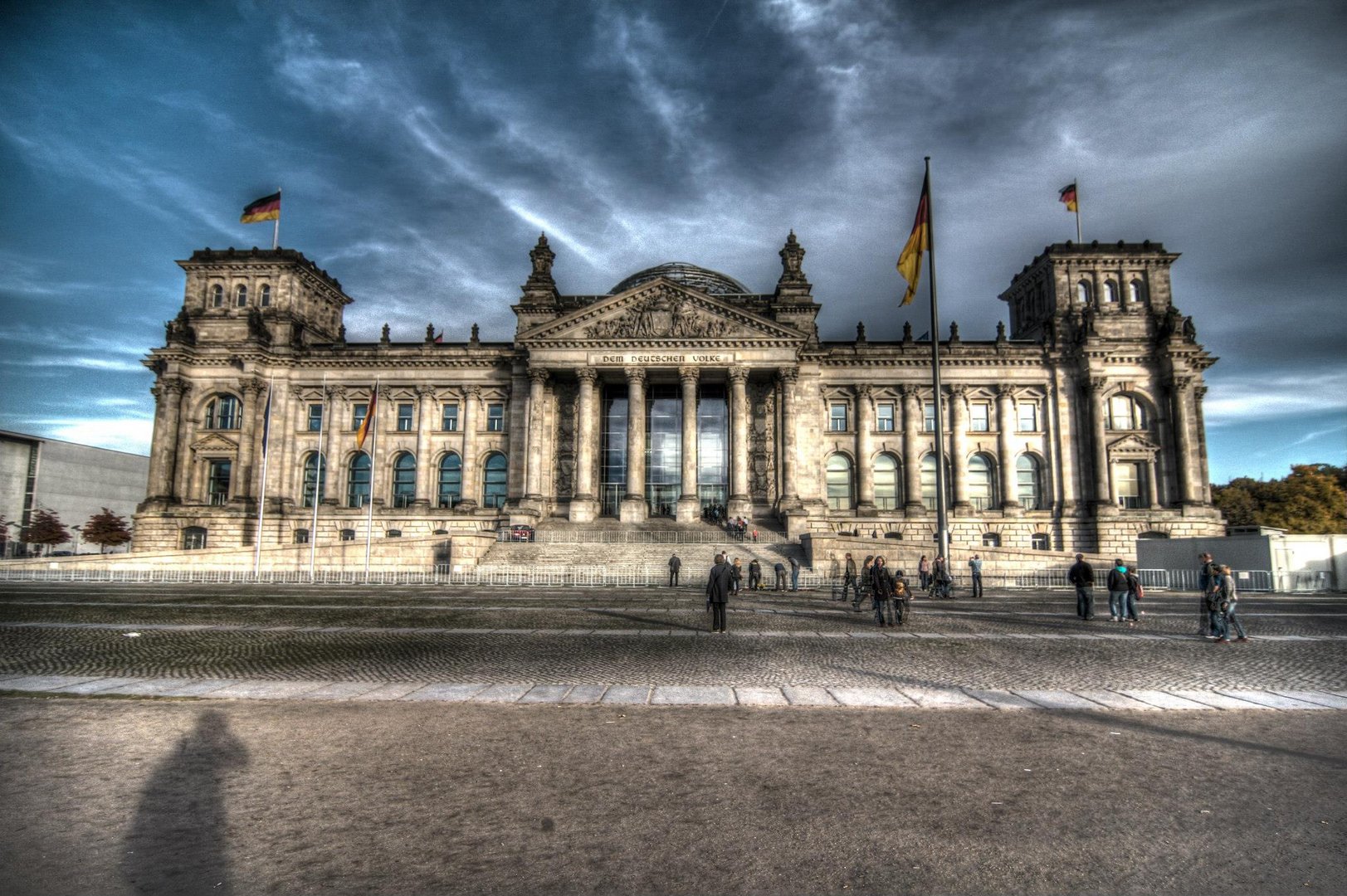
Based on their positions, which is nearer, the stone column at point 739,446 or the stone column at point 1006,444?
the stone column at point 739,446

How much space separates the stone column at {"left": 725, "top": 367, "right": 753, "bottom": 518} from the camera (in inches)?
1897

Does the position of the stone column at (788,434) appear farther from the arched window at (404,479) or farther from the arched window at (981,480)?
the arched window at (404,479)

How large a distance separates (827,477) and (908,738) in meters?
49.3

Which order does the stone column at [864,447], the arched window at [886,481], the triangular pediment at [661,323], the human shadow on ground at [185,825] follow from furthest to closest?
the arched window at [886,481], the stone column at [864,447], the triangular pediment at [661,323], the human shadow on ground at [185,825]

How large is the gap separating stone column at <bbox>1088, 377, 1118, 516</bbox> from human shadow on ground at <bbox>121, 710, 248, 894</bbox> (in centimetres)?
5628

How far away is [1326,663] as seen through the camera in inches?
483

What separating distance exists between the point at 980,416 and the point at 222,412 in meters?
57.7

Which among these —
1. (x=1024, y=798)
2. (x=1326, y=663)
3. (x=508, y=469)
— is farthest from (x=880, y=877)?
(x=508, y=469)

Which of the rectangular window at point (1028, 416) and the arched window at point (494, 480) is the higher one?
the rectangular window at point (1028, 416)

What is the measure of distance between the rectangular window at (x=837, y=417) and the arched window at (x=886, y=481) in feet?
11.7

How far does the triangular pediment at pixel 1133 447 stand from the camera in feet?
174

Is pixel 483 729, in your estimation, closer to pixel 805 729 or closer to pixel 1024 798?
pixel 805 729

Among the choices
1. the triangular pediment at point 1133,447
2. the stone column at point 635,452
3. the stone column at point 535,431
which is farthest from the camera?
the triangular pediment at point 1133,447

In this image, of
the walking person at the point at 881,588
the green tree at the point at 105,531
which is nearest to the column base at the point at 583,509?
the walking person at the point at 881,588
